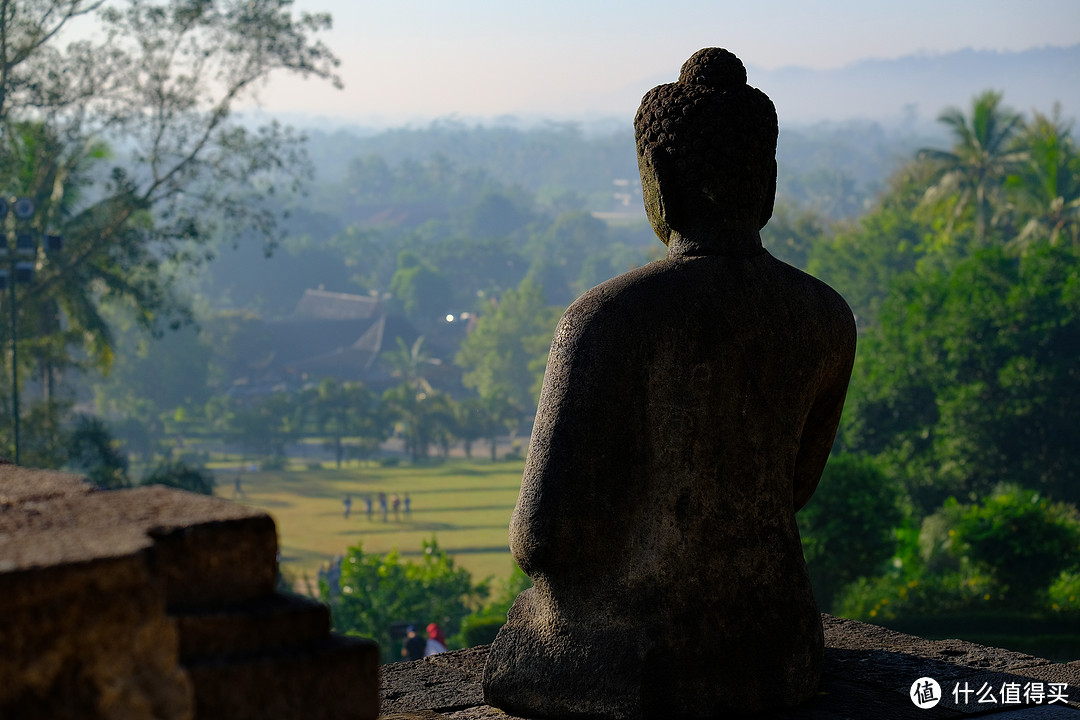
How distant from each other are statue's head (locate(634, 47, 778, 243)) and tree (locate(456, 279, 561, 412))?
236 feet

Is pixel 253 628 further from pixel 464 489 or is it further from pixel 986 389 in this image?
pixel 464 489

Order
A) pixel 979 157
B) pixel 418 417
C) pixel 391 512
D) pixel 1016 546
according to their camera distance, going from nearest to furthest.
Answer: pixel 1016 546 < pixel 979 157 < pixel 391 512 < pixel 418 417

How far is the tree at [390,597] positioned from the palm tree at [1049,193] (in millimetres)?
18747

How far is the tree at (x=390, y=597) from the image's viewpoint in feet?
80.4

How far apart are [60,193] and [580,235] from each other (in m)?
110

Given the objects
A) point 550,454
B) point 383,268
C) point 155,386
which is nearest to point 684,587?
point 550,454

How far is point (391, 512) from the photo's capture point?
52.3 m

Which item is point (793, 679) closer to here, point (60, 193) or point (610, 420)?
point (610, 420)

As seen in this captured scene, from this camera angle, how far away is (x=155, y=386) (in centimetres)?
6756

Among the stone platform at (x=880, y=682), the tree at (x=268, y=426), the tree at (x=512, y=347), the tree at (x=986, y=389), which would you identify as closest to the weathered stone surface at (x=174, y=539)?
the stone platform at (x=880, y=682)

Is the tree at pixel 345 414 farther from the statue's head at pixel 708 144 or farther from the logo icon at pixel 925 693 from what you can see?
the statue's head at pixel 708 144

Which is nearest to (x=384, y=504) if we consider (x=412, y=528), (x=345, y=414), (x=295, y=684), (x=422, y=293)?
(x=412, y=528)

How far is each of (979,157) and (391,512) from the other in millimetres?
27069

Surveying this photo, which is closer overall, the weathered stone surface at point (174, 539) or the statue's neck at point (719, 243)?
the weathered stone surface at point (174, 539)
